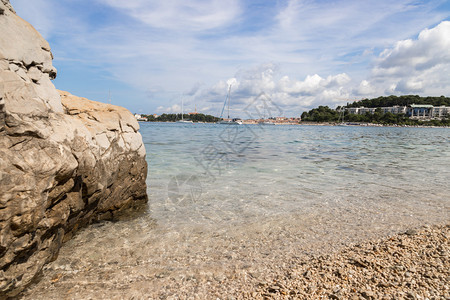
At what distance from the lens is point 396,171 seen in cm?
1181

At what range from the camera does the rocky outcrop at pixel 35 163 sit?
292cm

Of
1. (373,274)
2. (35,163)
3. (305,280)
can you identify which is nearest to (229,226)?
(305,280)

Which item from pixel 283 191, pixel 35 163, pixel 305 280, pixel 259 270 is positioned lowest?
pixel 283 191

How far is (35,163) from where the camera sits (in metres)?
3.08

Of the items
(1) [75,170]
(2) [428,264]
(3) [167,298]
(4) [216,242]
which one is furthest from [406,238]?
(1) [75,170]

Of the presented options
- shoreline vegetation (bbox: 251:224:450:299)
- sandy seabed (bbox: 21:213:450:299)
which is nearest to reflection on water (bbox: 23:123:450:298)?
sandy seabed (bbox: 21:213:450:299)

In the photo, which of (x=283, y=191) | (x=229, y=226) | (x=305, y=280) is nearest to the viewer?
(x=305, y=280)

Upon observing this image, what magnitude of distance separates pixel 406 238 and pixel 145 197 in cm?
574

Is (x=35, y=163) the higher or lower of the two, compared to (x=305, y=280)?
higher

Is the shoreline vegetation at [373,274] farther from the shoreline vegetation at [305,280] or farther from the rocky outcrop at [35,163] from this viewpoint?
the rocky outcrop at [35,163]

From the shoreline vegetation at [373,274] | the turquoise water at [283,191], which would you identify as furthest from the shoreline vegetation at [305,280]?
the turquoise water at [283,191]

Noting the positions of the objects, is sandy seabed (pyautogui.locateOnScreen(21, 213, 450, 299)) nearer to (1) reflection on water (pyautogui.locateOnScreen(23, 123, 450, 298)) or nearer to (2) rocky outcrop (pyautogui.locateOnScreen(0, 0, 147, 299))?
(1) reflection on water (pyautogui.locateOnScreen(23, 123, 450, 298))

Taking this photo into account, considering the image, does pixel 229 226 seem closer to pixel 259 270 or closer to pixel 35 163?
pixel 259 270

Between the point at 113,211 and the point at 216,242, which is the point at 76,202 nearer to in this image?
the point at 113,211
